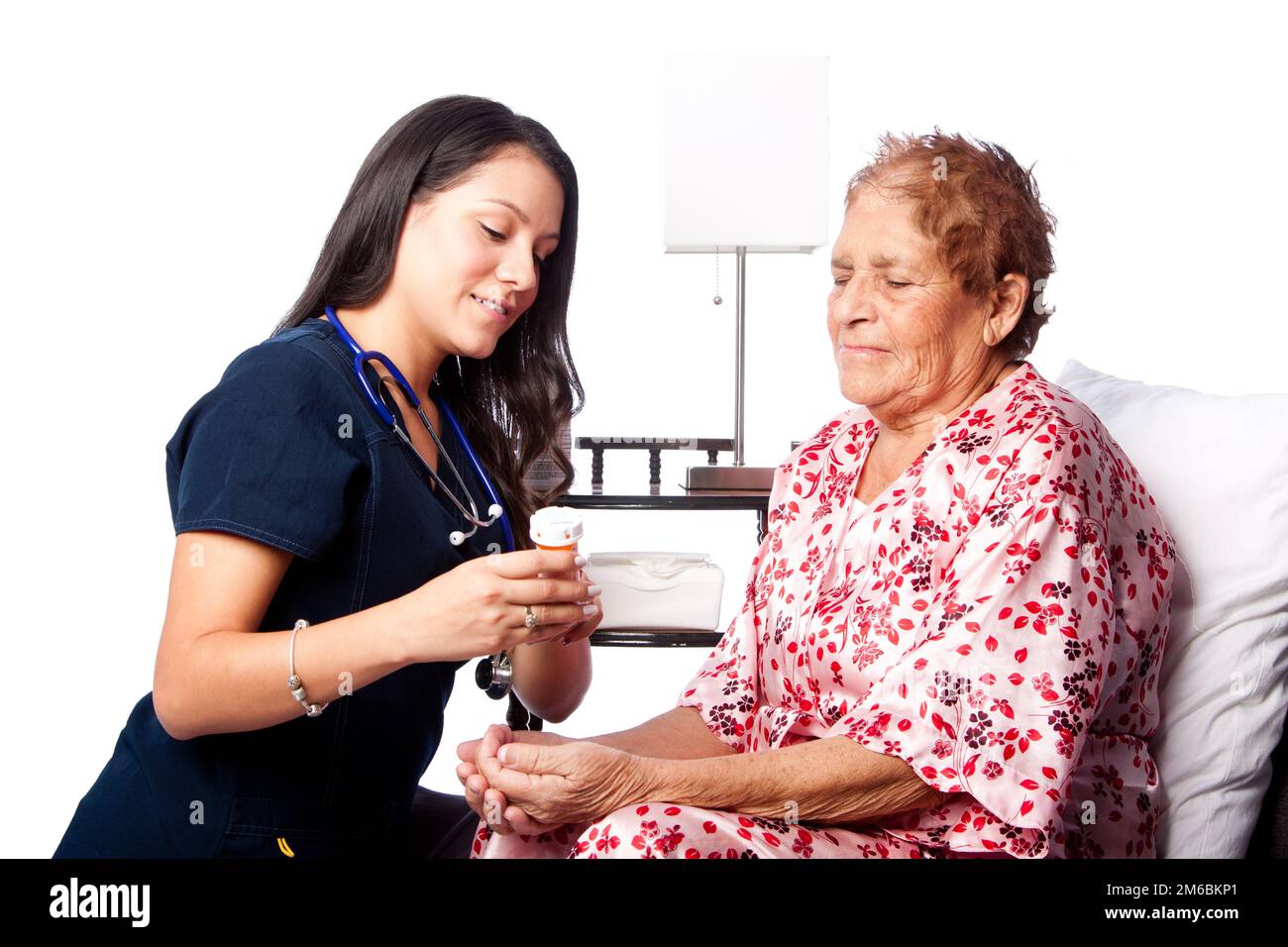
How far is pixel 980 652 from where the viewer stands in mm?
1223

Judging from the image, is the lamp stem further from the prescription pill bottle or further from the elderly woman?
the prescription pill bottle

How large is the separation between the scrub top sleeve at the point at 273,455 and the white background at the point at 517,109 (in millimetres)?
1880

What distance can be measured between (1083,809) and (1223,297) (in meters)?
2.27

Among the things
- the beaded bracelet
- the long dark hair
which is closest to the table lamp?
the long dark hair

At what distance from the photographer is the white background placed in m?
3.12

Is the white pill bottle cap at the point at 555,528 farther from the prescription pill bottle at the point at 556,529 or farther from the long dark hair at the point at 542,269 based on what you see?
the long dark hair at the point at 542,269

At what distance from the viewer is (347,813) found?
1375 mm

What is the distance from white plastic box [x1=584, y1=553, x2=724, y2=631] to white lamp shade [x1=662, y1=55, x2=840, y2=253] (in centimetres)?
73

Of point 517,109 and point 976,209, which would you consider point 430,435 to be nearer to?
point 976,209

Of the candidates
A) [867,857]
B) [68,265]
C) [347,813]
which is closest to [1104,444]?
[867,857]

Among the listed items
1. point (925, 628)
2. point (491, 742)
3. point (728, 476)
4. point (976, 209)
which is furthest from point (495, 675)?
point (728, 476)

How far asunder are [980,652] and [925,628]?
73 millimetres

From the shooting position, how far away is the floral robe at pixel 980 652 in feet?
3.97
